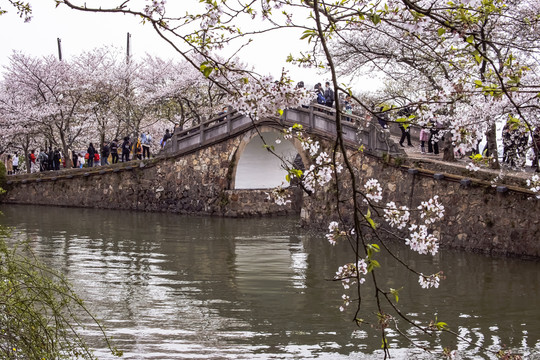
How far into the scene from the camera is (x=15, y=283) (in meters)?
6.06

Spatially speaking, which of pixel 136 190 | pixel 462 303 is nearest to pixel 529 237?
pixel 462 303

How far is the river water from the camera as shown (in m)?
9.54

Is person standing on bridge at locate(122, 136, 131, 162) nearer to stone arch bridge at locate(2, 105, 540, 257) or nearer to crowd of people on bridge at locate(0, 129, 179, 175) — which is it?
crowd of people on bridge at locate(0, 129, 179, 175)

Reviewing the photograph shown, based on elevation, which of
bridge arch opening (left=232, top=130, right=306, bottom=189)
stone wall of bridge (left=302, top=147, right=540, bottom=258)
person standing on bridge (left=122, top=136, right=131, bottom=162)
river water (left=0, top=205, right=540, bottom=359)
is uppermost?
person standing on bridge (left=122, top=136, right=131, bottom=162)

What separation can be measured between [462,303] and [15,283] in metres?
8.19

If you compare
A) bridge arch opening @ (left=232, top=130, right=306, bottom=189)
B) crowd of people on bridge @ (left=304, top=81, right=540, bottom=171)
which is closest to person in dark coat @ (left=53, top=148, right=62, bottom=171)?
bridge arch opening @ (left=232, top=130, right=306, bottom=189)

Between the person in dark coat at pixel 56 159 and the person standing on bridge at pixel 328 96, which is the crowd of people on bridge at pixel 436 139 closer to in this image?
the person standing on bridge at pixel 328 96

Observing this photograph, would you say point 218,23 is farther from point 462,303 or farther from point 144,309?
point 462,303

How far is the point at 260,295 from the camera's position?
12.8 meters

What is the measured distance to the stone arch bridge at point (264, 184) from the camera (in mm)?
16766

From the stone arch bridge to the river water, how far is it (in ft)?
3.01

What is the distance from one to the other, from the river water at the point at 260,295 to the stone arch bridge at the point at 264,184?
0.92m

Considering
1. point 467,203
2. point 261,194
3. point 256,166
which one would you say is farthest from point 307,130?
point 467,203

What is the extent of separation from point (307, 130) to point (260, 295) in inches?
394
